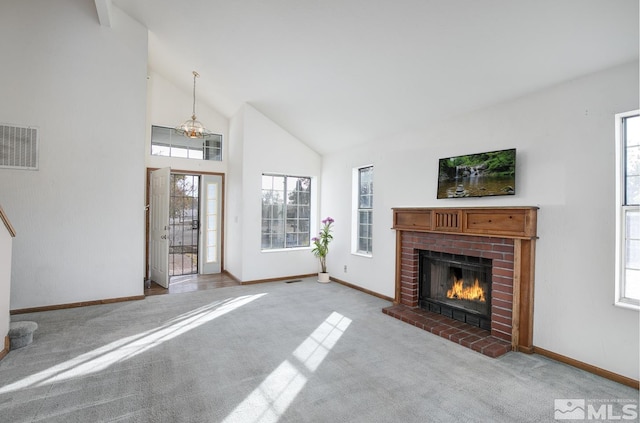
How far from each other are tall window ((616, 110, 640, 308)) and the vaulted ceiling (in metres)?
0.61

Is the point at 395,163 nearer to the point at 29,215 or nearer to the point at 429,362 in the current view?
the point at 429,362

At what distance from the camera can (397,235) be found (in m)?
4.64

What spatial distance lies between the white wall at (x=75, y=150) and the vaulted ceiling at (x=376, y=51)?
26.6 inches

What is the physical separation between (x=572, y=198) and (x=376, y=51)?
238cm

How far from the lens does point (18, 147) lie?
416 centimetres

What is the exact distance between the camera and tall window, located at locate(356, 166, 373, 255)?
Result: 5543mm

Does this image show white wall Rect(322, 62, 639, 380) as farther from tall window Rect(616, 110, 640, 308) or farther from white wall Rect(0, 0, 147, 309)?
white wall Rect(0, 0, 147, 309)

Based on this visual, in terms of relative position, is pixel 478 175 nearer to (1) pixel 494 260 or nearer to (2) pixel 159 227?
(1) pixel 494 260

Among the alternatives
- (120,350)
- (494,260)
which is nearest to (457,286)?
(494,260)

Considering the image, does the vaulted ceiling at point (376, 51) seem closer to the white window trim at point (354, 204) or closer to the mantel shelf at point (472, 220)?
the white window trim at point (354, 204)

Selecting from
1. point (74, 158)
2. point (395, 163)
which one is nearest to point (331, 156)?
point (395, 163)

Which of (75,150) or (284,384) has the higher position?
(75,150)

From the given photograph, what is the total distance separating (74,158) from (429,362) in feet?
16.7

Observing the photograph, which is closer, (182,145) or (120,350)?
(120,350)
